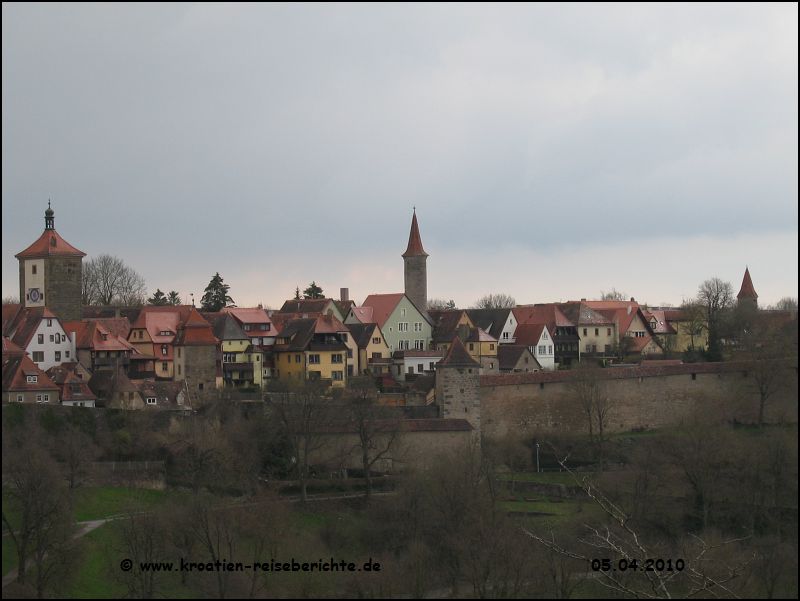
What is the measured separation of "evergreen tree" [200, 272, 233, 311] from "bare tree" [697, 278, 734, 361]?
2409 cm

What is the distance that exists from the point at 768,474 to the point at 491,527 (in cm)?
783

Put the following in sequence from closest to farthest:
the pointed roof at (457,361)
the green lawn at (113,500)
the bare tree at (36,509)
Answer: the bare tree at (36,509) < the green lawn at (113,500) < the pointed roof at (457,361)

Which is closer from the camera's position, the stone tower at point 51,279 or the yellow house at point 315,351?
the stone tower at point 51,279

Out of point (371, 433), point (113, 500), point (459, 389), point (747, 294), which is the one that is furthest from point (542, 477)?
point (747, 294)

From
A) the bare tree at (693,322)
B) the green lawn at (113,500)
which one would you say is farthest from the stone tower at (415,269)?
the green lawn at (113,500)

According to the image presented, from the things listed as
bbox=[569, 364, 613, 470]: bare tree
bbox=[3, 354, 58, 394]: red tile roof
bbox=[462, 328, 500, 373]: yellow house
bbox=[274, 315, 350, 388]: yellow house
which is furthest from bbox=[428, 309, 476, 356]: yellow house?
bbox=[3, 354, 58, 394]: red tile roof

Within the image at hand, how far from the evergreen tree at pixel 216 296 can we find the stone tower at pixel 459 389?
21931 millimetres

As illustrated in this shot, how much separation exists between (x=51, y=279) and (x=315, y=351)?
417 inches

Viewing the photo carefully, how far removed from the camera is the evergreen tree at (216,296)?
59625mm

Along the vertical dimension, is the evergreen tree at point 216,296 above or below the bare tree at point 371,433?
above

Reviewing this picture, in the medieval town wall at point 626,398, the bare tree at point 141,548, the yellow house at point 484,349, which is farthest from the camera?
the yellow house at point 484,349

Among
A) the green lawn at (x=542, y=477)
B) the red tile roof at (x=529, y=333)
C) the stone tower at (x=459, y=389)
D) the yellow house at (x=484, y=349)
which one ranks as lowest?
the green lawn at (x=542, y=477)

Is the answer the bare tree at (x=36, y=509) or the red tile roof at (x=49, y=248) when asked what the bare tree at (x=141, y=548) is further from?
the red tile roof at (x=49, y=248)

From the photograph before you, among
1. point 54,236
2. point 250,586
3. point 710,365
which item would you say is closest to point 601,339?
point 710,365
